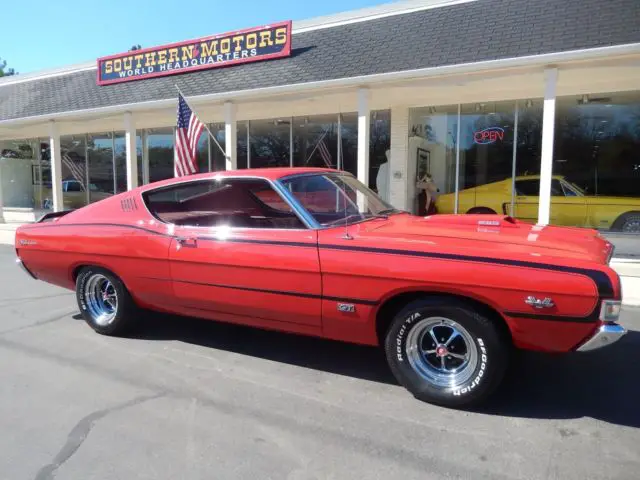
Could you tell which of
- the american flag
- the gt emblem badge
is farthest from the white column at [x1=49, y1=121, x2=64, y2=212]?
the gt emblem badge

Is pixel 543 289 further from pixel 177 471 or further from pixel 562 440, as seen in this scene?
pixel 177 471

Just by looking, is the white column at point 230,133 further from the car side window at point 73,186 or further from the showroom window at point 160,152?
the car side window at point 73,186

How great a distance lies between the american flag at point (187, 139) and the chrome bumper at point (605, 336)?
6816 millimetres

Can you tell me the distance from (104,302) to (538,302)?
4.02 metres

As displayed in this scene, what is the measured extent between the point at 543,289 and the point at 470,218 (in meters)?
1.43

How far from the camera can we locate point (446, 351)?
3182 mm

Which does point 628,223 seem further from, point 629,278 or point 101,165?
point 101,165

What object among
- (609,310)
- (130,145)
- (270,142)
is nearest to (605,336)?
(609,310)

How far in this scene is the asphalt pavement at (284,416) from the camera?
2572 mm

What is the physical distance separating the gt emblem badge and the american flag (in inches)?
220

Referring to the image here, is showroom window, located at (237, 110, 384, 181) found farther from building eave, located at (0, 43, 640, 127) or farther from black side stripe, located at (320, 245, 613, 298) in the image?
black side stripe, located at (320, 245, 613, 298)

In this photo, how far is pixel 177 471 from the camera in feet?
8.32

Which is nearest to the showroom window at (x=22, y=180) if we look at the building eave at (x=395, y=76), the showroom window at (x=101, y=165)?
the showroom window at (x=101, y=165)

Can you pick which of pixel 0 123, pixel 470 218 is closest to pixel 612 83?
pixel 470 218
